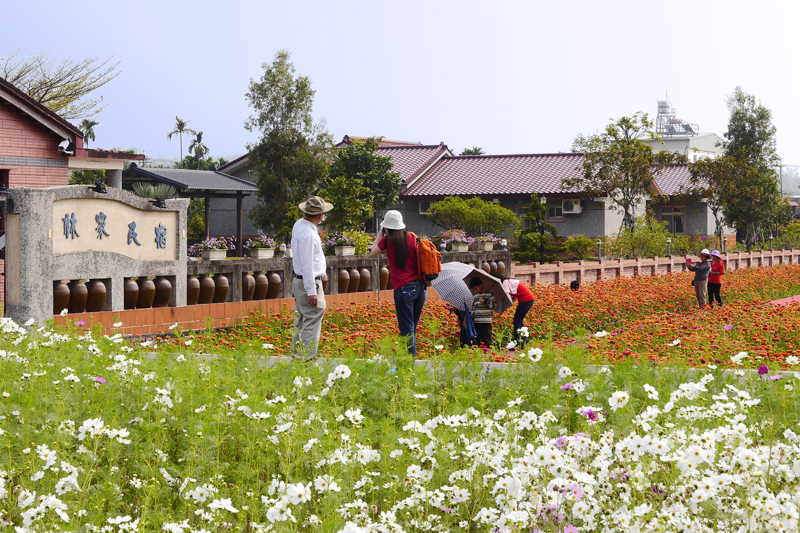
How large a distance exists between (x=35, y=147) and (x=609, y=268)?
15059 millimetres

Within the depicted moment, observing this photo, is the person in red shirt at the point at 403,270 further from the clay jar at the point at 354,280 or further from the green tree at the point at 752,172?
the green tree at the point at 752,172

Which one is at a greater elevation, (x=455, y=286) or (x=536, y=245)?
(x=536, y=245)

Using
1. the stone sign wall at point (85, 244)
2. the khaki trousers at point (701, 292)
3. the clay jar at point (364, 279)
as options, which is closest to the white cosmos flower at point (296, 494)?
the stone sign wall at point (85, 244)

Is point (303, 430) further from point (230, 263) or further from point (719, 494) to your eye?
point (230, 263)

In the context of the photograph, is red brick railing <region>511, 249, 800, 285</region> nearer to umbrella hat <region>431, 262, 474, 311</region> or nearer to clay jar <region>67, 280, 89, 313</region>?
umbrella hat <region>431, 262, 474, 311</region>

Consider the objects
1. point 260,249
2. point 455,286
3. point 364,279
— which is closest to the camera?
point 455,286

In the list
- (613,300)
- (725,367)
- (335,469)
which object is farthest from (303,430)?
(613,300)

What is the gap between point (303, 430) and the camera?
4.25 m

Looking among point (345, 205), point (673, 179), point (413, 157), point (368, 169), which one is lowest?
point (345, 205)

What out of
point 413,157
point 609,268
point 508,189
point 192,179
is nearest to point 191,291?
point 609,268

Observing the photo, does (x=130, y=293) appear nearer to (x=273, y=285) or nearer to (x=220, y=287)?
(x=220, y=287)

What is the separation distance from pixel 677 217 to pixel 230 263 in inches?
1393

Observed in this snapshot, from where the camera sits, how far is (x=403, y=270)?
8234mm

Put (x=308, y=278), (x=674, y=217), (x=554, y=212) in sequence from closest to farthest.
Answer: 1. (x=308, y=278)
2. (x=554, y=212)
3. (x=674, y=217)
